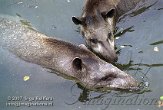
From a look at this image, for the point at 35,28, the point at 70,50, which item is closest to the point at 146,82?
the point at 70,50

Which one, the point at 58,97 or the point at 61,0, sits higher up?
the point at 61,0

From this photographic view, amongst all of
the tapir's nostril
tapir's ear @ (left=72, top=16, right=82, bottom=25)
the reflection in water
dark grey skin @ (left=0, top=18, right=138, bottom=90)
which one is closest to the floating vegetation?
dark grey skin @ (left=0, top=18, right=138, bottom=90)

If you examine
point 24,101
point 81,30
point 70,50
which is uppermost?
point 81,30

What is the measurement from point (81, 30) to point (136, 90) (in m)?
2.83

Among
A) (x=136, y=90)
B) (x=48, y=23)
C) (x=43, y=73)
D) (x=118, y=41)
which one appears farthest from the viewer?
(x=48, y=23)

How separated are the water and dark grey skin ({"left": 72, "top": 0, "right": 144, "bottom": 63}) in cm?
35

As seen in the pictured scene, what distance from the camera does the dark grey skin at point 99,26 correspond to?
1193 centimetres

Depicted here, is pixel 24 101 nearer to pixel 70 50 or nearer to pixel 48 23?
pixel 70 50

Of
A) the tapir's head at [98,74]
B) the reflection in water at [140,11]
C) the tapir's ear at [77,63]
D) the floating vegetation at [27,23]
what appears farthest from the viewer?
the reflection in water at [140,11]

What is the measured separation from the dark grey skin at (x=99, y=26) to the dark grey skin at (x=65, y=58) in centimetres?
73

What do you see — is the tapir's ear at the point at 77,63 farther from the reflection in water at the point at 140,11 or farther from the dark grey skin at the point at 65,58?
the reflection in water at the point at 140,11

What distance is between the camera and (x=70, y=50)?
11445 millimetres

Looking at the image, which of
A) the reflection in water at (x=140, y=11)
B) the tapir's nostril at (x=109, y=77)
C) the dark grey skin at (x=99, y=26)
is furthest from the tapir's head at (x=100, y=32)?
the reflection in water at (x=140, y=11)

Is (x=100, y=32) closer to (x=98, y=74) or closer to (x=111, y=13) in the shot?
(x=111, y=13)
